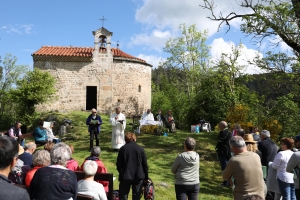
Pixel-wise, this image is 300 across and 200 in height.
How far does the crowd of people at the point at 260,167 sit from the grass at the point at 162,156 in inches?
32.7

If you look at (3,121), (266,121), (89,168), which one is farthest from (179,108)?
(89,168)

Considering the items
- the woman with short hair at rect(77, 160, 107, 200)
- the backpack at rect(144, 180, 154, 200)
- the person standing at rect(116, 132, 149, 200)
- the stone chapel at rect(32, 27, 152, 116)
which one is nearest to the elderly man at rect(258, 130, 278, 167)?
the backpack at rect(144, 180, 154, 200)

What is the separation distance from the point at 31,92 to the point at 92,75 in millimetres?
4801

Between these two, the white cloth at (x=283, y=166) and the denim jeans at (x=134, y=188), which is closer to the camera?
the white cloth at (x=283, y=166)

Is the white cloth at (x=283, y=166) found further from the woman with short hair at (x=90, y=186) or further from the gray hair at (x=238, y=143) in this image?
the woman with short hair at (x=90, y=186)

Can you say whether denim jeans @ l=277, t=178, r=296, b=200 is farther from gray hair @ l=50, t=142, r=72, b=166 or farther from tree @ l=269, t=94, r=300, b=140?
tree @ l=269, t=94, r=300, b=140

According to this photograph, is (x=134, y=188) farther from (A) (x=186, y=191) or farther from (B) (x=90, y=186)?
→ (B) (x=90, y=186)

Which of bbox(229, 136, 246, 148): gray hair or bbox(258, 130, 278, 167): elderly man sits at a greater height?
bbox(229, 136, 246, 148): gray hair

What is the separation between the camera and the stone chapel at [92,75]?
832 inches

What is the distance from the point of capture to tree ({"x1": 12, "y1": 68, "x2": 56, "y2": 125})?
738 inches

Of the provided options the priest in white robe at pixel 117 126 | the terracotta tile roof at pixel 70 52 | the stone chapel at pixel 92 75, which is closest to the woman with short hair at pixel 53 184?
the priest in white robe at pixel 117 126

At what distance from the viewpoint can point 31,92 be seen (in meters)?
18.8

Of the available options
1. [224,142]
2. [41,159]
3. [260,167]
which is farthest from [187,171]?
[224,142]

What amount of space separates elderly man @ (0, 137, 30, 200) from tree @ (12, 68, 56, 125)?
17657mm
